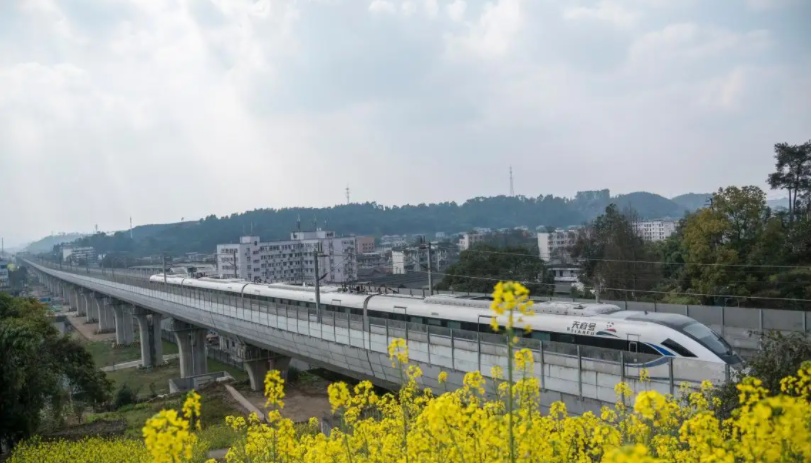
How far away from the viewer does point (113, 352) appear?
60594mm

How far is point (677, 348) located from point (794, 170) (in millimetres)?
29122

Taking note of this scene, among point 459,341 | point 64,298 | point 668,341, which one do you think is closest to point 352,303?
point 459,341

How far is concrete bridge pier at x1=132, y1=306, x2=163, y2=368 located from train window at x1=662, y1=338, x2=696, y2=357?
160 ft

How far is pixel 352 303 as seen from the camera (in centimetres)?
2494

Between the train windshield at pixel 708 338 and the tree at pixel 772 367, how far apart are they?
12.8ft

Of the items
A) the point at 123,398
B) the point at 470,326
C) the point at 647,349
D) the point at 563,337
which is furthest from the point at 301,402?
the point at 647,349

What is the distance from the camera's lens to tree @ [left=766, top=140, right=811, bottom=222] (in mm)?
34969

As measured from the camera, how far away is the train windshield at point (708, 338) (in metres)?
13.9

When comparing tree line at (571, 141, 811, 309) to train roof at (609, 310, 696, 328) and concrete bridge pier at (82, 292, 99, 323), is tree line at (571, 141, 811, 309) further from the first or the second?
concrete bridge pier at (82, 292, 99, 323)

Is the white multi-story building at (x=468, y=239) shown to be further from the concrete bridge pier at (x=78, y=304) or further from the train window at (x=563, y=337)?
the train window at (x=563, y=337)

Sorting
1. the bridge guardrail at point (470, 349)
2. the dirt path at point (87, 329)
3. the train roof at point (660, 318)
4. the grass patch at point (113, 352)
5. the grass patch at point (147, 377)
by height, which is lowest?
the dirt path at point (87, 329)

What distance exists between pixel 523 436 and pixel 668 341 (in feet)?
30.7

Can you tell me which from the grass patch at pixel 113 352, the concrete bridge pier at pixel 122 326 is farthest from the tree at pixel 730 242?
the concrete bridge pier at pixel 122 326

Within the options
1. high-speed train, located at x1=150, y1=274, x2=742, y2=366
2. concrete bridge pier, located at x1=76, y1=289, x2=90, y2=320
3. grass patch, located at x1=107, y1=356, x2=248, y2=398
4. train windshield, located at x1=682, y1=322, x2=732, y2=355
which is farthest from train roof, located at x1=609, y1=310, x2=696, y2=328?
concrete bridge pier, located at x1=76, y1=289, x2=90, y2=320
